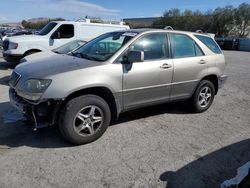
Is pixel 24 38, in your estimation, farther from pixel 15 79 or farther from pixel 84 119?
pixel 84 119

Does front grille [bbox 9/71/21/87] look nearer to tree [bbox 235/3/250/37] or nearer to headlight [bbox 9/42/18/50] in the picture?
headlight [bbox 9/42/18/50]

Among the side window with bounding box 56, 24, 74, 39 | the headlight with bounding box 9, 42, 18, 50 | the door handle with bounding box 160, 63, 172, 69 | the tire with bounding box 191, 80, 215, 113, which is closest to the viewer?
the door handle with bounding box 160, 63, 172, 69

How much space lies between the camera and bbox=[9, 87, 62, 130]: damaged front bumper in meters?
3.68

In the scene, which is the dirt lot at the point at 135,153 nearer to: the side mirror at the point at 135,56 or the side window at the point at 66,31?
the side mirror at the point at 135,56

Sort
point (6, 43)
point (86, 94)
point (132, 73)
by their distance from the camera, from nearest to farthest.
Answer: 1. point (86, 94)
2. point (132, 73)
3. point (6, 43)

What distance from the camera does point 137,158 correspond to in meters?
3.69

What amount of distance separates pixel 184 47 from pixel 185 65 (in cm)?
39

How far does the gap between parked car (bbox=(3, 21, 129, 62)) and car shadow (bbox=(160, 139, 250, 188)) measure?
317 inches

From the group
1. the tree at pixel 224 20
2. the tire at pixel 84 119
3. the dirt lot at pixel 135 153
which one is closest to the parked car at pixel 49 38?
the dirt lot at pixel 135 153

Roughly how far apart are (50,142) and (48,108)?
2.22ft

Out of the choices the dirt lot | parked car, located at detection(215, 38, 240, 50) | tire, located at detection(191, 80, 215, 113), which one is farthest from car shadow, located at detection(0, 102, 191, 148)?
parked car, located at detection(215, 38, 240, 50)

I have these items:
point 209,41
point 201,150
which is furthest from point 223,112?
point 201,150

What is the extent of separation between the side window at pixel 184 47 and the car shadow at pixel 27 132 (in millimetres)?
1308

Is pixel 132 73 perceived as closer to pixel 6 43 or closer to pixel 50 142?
pixel 50 142
